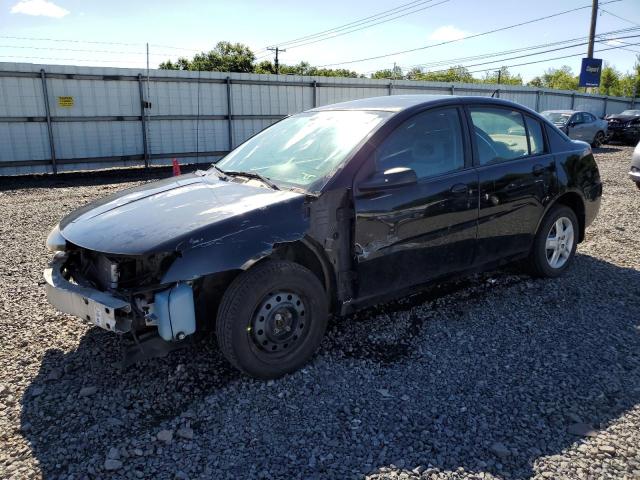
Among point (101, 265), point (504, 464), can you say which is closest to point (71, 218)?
point (101, 265)

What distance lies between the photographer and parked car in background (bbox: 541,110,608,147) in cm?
1783

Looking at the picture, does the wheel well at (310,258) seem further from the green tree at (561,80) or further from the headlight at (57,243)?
the green tree at (561,80)

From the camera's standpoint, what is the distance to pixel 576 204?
489 cm

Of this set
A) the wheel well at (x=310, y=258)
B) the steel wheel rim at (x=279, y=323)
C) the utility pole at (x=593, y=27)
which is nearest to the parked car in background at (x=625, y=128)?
the utility pole at (x=593, y=27)

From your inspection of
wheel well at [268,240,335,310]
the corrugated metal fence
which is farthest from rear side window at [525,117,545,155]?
the corrugated metal fence

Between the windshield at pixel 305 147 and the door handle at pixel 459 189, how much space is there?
72cm

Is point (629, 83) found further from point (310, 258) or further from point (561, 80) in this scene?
point (310, 258)

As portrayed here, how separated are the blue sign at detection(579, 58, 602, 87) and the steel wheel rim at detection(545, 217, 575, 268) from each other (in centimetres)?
3017

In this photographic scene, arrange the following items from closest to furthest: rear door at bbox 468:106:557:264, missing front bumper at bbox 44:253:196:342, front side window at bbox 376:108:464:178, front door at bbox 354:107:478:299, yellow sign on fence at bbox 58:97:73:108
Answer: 1. missing front bumper at bbox 44:253:196:342
2. front door at bbox 354:107:478:299
3. front side window at bbox 376:108:464:178
4. rear door at bbox 468:106:557:264
5. yellow sign on fence at bbox 58:97:73:108

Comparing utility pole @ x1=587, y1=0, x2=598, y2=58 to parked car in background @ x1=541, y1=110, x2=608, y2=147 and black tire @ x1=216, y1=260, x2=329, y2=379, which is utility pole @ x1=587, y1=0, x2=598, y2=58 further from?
black tire @ x1=216, y1=260, x2=329, y2=379

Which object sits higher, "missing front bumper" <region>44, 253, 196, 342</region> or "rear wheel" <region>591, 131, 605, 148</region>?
"rear wheel" <region>591, 131, 605, 148</region>

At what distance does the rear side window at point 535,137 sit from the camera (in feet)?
14.6

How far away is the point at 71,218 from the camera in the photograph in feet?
11.2

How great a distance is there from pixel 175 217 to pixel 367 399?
5.02 feet
